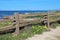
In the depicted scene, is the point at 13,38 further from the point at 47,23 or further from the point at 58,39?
the point at 47,23

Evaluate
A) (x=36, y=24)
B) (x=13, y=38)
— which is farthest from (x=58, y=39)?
(x=36, y=24)

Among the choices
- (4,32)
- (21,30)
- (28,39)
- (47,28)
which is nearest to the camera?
(28,39)

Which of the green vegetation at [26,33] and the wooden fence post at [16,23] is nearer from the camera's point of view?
the green vegetation at [26,33]

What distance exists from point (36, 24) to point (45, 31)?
1255 millimetres

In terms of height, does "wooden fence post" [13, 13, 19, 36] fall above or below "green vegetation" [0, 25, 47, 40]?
above

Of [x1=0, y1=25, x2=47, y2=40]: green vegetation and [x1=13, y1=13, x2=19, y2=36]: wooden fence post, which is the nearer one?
[x1=0, y1=25, x2=47, y2=40]: green vegetation

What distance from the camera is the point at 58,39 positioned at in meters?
11.3

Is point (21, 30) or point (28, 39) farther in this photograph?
point (21, 30)

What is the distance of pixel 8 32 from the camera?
40.4 ft

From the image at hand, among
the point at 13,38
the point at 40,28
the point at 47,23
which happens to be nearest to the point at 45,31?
the point at 40,28

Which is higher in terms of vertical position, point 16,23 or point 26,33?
point 16,23

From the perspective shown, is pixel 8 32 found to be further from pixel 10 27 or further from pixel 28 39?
pixel 28 39

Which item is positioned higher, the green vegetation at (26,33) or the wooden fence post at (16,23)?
the wooden fence post at (16,23)

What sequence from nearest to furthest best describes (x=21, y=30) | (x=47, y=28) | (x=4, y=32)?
(x=4, y=32)
(x=21, y=30)
(x=47, y=28)
